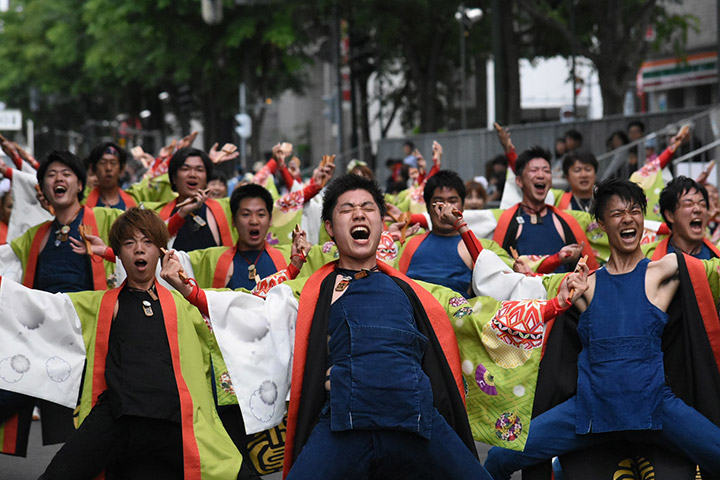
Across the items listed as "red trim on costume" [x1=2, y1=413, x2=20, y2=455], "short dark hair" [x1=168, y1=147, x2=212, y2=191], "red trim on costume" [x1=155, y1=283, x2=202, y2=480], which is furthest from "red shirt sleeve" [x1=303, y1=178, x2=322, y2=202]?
"red trim on costume" [x1=155, y1=283, x2=202, y2=480]

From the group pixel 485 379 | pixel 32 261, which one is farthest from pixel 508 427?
pixel 32 261

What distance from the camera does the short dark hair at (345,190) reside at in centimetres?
518

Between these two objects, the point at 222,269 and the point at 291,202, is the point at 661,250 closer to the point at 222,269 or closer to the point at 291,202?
the point at 222,269

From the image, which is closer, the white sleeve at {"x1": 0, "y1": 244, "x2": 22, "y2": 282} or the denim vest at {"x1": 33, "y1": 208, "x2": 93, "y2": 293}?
the denim vest at {"x1": 33, "y1": 208, "x2": 93, "y2": 293}

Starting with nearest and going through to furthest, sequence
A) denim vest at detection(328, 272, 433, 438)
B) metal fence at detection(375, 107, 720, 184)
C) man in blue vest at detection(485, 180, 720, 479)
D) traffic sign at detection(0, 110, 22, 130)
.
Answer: denim vest at detection(328, 272, 433, 438), man in blue vest at detection(485, 180, 720, 479), metal fence at detection(375, 107, 720, 184), traffic sign at detection(0, 110, 22, 130)

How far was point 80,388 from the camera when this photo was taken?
566 cm

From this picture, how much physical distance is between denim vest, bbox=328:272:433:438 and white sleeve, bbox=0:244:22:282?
10.8 feet

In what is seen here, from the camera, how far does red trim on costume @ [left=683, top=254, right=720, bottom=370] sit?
5309mm

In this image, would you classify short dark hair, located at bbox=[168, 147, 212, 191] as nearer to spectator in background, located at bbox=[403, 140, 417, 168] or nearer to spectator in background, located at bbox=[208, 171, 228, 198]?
spectator in background, located at bbox=[208, 171, 228, 198]

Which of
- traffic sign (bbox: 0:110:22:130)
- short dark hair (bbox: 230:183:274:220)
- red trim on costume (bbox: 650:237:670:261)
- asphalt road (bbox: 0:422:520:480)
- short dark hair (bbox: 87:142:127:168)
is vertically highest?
traffic sign (bbox: 0:110:22:130)

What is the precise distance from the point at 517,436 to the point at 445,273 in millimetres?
2031

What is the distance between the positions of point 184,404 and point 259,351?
42 cm

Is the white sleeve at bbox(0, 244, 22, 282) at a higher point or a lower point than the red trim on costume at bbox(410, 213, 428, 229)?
lower

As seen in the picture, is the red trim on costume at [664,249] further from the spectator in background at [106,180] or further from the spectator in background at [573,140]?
the spectator in background at [573,140]
